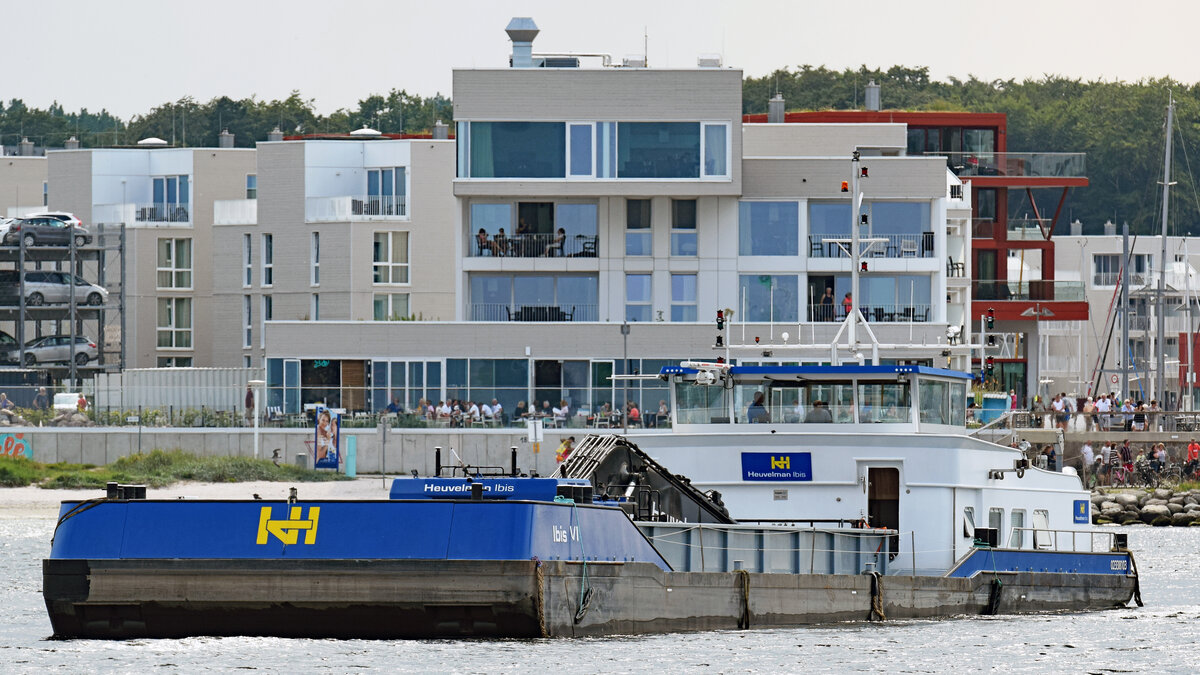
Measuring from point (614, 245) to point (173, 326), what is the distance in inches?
1164

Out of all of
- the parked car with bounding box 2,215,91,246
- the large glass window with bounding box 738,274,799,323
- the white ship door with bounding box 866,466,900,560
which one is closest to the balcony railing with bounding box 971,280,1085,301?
the large glass window with bounding box 738,274,799,323

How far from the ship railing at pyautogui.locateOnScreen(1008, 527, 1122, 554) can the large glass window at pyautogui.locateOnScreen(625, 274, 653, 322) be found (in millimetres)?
31798

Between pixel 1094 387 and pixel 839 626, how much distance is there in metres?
65.8

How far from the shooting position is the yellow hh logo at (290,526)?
76.7ft

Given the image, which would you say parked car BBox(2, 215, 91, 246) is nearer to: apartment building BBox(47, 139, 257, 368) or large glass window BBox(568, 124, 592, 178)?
apartment building BBox(47, 139, 257, 368)

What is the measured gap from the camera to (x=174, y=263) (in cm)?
9012

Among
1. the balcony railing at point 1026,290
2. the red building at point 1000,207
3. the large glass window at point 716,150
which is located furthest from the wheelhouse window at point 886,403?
the balcony railing at point 1026,290

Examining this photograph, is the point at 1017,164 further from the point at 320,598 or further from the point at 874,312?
the point at 320,598

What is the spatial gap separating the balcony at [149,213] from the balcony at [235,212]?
434 cm

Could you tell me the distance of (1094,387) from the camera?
9206 centimetres

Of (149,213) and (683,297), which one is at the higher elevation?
(149,213)

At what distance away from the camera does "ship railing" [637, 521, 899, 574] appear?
88.5 ft

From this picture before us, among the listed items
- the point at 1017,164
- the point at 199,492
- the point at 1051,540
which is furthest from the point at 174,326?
the point at 1051,540

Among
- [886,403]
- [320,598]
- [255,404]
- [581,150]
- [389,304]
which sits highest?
[581,150]
